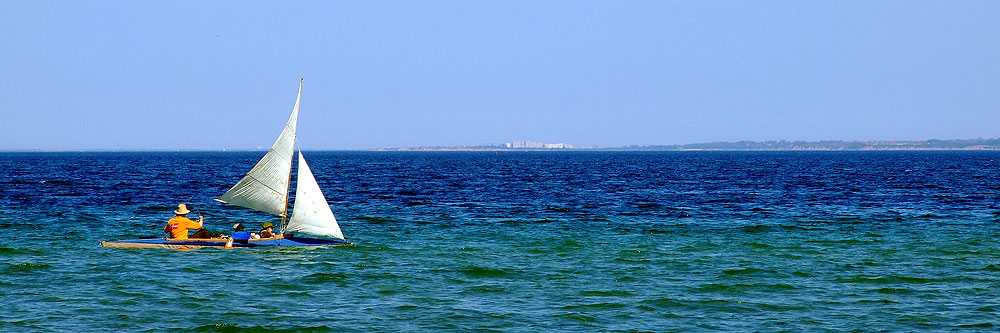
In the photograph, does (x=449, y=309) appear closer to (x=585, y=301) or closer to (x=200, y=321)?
(x=585, y=301)

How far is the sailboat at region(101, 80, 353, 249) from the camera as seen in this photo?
102 feet

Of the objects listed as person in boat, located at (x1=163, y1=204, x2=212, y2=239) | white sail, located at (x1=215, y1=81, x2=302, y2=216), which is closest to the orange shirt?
person in boat, located at (x1=163, y1=204, x2=212, y2=239)

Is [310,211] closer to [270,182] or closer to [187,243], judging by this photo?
[270,182]

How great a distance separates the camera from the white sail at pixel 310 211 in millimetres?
31359

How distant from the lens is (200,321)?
2028cm

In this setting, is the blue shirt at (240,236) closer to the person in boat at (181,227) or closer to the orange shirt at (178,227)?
the person in boat at (181,227)

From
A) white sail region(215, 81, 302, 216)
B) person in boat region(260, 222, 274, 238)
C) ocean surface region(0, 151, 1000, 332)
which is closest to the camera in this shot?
ocean surface region(0, 151, 1000, 332)

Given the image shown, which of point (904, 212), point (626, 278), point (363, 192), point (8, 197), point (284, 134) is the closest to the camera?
point (626, 278)

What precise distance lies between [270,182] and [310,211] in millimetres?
1733

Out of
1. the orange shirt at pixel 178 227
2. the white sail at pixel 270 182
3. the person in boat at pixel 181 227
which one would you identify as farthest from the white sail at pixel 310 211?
the orange shirt at pixel 178 227

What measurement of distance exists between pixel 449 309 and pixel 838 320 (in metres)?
8.92

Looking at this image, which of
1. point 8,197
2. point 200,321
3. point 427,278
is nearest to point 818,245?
point 427,278

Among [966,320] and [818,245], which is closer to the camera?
[966,320]

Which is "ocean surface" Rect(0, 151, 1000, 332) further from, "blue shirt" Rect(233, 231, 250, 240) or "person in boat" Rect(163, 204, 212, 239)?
"person in boat" Rect(163, 204, 212, 239)
